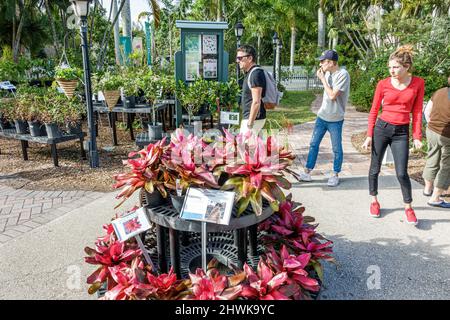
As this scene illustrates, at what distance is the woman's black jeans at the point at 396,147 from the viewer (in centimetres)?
353

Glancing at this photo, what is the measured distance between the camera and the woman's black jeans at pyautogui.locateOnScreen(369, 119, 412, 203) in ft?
11.6

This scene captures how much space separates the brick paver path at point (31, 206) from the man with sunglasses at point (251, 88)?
2.17 meters

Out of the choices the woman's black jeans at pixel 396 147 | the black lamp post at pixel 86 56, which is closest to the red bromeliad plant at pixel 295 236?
the woman's black jeans at pixel 396 147

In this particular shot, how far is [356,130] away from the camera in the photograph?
8938 mm

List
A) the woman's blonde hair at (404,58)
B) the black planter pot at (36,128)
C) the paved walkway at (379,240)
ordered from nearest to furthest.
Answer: the paved walkway at (379,240)
the woman's blonde hair at (404,58)
the black planter pot at (36,128)

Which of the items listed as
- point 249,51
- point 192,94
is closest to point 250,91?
point 249,51

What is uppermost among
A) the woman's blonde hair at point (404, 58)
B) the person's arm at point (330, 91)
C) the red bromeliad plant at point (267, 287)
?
the woman's blonde hair at point (404, 58)

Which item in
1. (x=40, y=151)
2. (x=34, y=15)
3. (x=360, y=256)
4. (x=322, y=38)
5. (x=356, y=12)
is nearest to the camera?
(x=360, y=256)

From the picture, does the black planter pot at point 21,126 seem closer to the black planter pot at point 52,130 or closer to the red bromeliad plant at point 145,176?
the black planter pot at point 52,130

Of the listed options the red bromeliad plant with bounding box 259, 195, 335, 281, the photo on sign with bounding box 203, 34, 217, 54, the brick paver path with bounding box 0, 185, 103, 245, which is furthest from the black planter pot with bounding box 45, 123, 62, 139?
the red bromeliad plant with bounding box 259, 195, 335, 281

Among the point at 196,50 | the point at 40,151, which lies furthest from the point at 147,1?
the point at 40,151

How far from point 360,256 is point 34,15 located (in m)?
24.0

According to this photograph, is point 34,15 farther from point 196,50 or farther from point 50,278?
point 50,278
